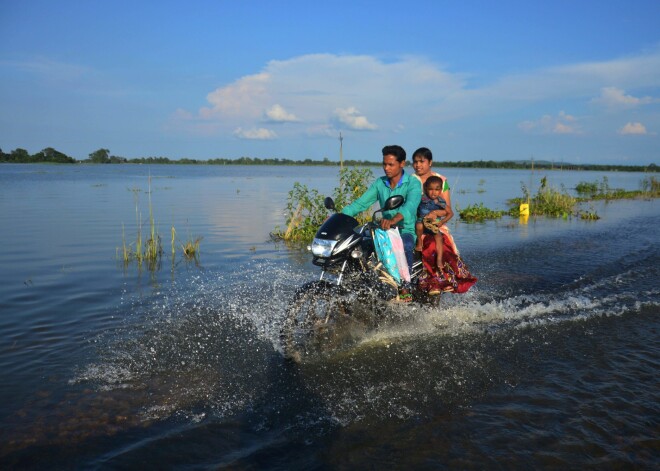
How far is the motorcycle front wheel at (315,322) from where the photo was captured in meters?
5.06

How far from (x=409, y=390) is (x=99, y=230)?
1282cm

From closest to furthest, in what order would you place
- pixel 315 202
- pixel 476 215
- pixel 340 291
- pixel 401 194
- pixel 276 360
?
pixel 340 291, pixel 276 360, pixel 401 194, pixel 315 202, pixel 476 215

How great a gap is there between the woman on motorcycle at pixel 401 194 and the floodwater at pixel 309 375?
2.74 feet

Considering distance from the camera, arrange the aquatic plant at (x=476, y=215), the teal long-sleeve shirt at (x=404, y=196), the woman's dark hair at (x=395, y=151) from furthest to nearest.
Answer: the aquatic plant at (x=476, y=215)
the teal long-sleeve shirt at (x=404, y=196)
the woman's dark hair at (x=395, y=151)

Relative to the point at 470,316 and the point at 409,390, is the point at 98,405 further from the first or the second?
the point at 470,316

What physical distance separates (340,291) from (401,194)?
157 centimetres

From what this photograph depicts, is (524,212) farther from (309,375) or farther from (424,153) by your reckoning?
(309,375)

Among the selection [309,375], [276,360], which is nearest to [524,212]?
[276,360]

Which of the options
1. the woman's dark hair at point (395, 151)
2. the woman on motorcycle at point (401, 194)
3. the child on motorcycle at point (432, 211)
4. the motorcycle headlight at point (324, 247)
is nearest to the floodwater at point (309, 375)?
the woman on motorcycle at point (401, 194)

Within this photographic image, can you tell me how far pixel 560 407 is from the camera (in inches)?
172

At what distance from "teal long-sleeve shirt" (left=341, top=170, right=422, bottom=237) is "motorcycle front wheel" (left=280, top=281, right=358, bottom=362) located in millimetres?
1146

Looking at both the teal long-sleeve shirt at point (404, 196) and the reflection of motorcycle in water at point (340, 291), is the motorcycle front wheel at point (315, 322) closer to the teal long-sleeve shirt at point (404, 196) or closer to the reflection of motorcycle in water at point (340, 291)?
the reflection of motorcycle in water at point (340, 291)

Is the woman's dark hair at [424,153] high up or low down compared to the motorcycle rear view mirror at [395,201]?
up

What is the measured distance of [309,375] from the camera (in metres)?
5.03
